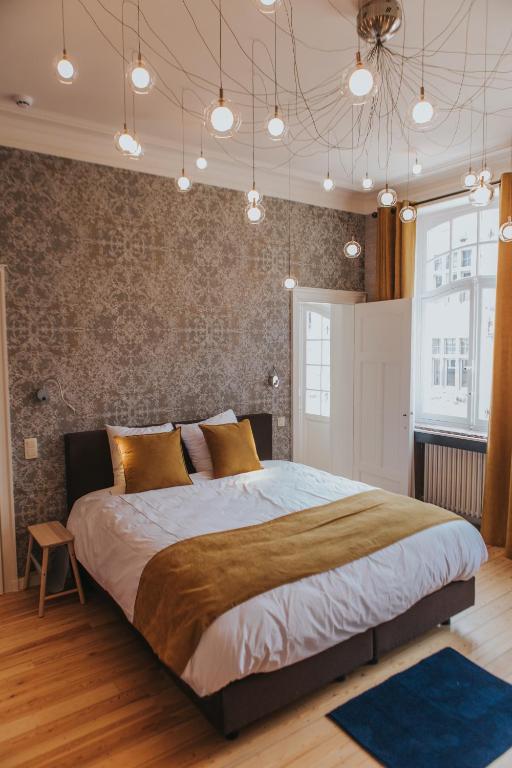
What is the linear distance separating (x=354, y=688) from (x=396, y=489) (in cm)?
246

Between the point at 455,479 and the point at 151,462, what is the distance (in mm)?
2700

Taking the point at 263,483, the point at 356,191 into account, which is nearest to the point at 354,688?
the point at 263,483

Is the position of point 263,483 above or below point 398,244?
below

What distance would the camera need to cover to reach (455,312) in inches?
183

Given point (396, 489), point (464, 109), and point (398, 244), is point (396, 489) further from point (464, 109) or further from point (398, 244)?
point (464, 109)

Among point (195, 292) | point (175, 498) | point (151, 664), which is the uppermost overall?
point (195, 292)

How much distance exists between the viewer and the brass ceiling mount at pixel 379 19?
2.14m

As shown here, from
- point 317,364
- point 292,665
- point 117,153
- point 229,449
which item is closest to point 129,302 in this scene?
point 117,153

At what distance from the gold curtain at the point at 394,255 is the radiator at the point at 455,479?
58.8 inches

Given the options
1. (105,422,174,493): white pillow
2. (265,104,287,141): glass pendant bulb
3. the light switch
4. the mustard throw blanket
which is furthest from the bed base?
(265,104,287,141): glass pendant bulb

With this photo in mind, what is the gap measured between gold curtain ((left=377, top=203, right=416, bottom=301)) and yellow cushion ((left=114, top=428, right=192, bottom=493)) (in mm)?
2650

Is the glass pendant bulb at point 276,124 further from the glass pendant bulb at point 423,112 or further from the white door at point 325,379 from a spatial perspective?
the white door at point 325,379

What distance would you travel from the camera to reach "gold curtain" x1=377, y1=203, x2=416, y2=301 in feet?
15.6

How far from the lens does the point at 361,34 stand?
2.22 m
